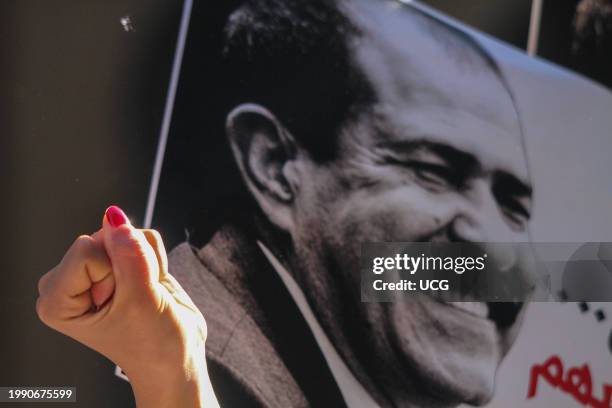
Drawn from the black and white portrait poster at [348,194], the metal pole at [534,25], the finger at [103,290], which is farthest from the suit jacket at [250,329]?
the finger at [103,290]

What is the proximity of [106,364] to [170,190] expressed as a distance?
0.44 meters

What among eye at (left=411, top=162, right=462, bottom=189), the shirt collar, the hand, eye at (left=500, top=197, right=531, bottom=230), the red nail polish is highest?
the red nail polish

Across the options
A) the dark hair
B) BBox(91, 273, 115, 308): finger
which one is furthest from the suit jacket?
BBox(91, 273, 115, 308): finger

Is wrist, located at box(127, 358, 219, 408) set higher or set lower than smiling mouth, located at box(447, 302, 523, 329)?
higher

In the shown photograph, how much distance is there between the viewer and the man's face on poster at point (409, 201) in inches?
67.2

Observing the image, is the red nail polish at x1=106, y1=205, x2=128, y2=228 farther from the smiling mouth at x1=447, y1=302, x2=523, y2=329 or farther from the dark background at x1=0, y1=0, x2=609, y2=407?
the smiling mouth at x1=447, y1=302, x2=523, y2=329

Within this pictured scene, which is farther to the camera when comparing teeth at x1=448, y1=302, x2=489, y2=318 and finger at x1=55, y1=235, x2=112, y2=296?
teeth at x1=448, y1=302, x2=489, y2=318

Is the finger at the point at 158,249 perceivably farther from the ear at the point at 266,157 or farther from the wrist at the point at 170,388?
the ear at the point at 266,157

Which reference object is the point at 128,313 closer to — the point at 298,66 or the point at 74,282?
the point at 74,282

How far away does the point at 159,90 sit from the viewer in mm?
1711

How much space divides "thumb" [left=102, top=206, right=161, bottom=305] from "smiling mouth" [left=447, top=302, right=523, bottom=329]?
1141mm

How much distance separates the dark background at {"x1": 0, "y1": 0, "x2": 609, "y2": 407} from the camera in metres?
1.67

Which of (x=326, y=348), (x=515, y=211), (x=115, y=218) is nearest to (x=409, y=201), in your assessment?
(x=515, y=211)

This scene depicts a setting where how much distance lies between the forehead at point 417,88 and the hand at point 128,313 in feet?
3.59
